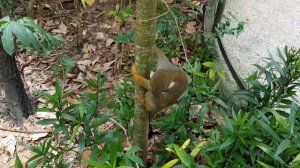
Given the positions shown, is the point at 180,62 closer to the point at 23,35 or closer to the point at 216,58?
the point at 216,58

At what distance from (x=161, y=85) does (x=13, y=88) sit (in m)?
1.08

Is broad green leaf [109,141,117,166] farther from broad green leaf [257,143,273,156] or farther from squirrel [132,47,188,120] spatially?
broad green leaf [257,143,273,156]

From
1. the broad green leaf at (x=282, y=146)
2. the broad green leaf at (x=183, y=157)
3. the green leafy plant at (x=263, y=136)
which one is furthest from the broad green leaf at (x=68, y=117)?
the broad green leaf at (x=282, y=146)

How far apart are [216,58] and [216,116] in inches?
21.0

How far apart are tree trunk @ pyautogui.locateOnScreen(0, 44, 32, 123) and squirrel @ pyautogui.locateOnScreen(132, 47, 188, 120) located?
91 cm

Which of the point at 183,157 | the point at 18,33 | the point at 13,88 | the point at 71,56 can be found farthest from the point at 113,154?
the point at 71,56

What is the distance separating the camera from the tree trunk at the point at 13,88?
203cm

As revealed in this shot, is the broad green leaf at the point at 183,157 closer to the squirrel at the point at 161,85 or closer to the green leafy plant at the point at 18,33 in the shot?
the squirrel at the point at 161,85

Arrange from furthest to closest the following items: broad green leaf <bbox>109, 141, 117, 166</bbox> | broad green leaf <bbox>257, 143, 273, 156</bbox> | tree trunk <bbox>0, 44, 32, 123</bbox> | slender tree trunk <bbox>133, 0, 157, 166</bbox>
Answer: tree trunk <bbox>0, 44, 32, 123</bbox> → broad green leaf <bbox>257, 143, 273, 156</bbox> → broad green leaf <bbox>109, 141, 117, 166</bbox> → slender tree trunk <bbox>133, 0, 157, 166</bbox>

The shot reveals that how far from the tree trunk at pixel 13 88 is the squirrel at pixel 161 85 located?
2.98ft

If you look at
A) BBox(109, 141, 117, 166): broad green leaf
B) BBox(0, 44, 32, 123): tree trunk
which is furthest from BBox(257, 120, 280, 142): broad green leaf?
BBox(0, 44, 32, 123): tree trunk

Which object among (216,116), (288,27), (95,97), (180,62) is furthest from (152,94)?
(288,27)

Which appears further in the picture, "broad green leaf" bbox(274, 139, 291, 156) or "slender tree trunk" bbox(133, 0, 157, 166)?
"broad green leaf" bbox(274, 139, 291, 156)

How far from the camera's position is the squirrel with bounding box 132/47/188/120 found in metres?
1.34
